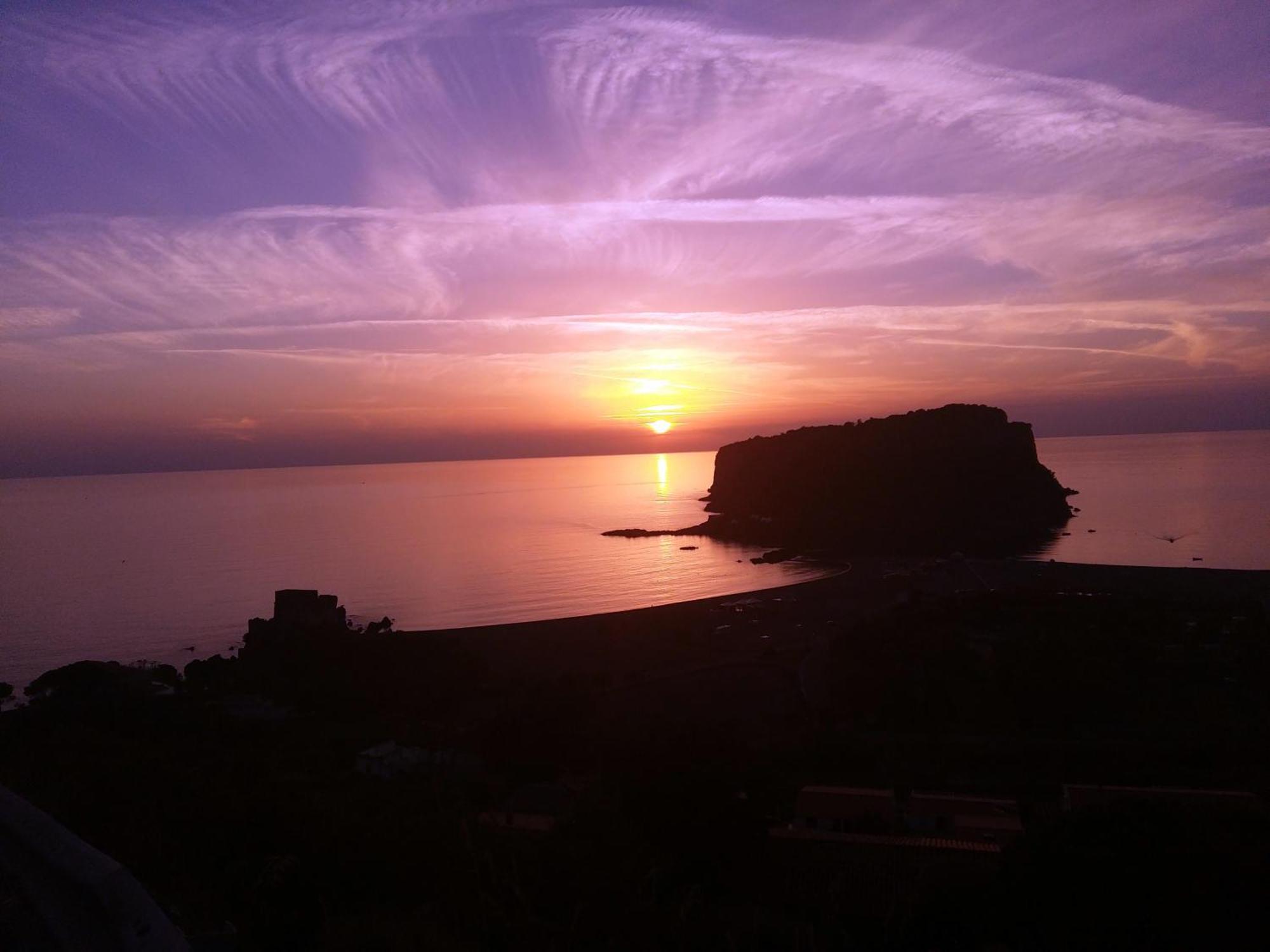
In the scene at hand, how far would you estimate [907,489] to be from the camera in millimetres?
65562

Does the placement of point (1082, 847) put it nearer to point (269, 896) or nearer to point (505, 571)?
point (269, 896)

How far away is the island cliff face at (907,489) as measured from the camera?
2393 inches

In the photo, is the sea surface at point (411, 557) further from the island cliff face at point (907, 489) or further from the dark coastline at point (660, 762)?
the dark coastline at point (660, 762)

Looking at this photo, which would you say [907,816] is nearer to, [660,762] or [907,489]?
[660,762]

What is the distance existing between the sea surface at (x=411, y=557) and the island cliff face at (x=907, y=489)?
14.0 ft

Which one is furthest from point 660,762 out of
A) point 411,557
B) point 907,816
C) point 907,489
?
point 907,489

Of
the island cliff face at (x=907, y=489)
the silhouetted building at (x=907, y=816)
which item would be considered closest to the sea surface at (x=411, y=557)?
the island cliff face at (x=907, y=489)

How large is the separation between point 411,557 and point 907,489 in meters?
36.8

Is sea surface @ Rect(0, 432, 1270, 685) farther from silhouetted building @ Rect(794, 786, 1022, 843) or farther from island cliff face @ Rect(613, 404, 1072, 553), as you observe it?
silhouetted building @ Rect(794, 786, 1022, 843)

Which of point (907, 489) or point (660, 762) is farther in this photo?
point (907, 489)

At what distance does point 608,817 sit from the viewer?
23.2 ft

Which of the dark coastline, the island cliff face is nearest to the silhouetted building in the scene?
the dark coastline

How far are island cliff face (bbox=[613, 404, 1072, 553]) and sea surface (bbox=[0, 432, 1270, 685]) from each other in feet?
14.0

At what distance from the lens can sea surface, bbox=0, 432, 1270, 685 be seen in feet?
115
